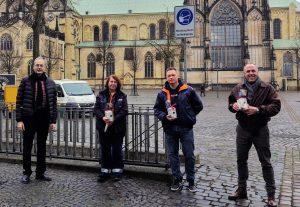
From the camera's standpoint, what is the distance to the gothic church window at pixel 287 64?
64562mm

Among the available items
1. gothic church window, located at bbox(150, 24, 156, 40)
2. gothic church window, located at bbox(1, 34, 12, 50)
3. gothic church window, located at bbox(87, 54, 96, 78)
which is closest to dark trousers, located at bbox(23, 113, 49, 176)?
gothic church window, located at bbox(1, 34, 12, 50)

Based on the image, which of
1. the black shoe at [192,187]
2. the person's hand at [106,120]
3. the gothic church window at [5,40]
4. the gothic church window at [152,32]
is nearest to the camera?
the black shoe at [192,187]

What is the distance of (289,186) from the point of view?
6.66 metres

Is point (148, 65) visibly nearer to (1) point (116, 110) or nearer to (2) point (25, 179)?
(1) point (116, 110)

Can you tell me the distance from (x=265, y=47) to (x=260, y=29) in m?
2.96

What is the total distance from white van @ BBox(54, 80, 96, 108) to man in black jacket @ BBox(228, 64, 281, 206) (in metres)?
15.1

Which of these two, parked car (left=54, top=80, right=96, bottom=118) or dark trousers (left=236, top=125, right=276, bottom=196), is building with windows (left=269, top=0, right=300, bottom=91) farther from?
dark trousers (left=236, top=125, right=276, bottom=196)

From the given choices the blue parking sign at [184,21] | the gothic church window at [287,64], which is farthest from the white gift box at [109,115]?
the gothic church window at [287,64]

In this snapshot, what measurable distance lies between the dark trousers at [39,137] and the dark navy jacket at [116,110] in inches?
37.6

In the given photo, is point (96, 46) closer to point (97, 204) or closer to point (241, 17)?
point (241, 17)

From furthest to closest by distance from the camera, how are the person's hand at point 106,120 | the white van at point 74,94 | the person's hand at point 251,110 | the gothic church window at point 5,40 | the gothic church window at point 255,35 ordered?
1. the gothic church window at point 255,35
2. the gothic church window at point 5,40
3. the white van at point 74,94
4. the person's hand at point 106,120
5. the person's hand at point 251,110

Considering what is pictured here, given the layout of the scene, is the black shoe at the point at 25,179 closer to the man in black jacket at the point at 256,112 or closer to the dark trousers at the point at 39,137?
the dark trousers at the point at 39,137

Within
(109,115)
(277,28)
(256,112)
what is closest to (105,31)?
(277,28)

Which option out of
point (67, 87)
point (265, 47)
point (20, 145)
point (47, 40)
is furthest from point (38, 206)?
point (265, 47)
